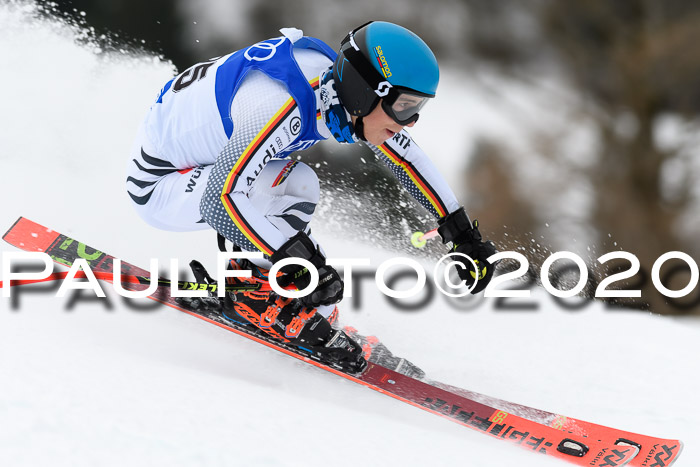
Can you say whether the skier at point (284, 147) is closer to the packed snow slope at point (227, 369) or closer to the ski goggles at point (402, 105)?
the ski goggles at point (402, 105)

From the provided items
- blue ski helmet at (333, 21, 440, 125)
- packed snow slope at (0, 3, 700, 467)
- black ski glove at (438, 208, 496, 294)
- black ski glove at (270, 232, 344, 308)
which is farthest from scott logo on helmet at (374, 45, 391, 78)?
packed snow slope at (0, 3, 700, 467)

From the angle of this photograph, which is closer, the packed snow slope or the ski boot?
the packed snow slope

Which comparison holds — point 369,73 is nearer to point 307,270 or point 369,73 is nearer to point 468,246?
point 307,270

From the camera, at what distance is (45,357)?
152cm

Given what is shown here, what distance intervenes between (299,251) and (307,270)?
0.06m

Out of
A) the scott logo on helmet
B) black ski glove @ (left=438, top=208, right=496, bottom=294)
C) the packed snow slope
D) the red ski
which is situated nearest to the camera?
the packed snow slope

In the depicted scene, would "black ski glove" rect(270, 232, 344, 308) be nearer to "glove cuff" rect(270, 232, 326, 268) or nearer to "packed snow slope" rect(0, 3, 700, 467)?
"glove cuff" rect(270, 232, 326, 268)

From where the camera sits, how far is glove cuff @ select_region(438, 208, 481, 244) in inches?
81.7

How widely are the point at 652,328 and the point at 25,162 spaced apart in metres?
3.29

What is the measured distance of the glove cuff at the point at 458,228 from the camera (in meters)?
2.07

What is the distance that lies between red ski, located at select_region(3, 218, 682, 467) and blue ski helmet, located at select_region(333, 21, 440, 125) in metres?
0.83

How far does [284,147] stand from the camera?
1.63m

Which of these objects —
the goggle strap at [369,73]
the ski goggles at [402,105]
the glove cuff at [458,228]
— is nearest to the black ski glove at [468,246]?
the glove cuff at [458,228]

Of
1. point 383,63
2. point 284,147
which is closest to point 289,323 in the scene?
point 284,147
